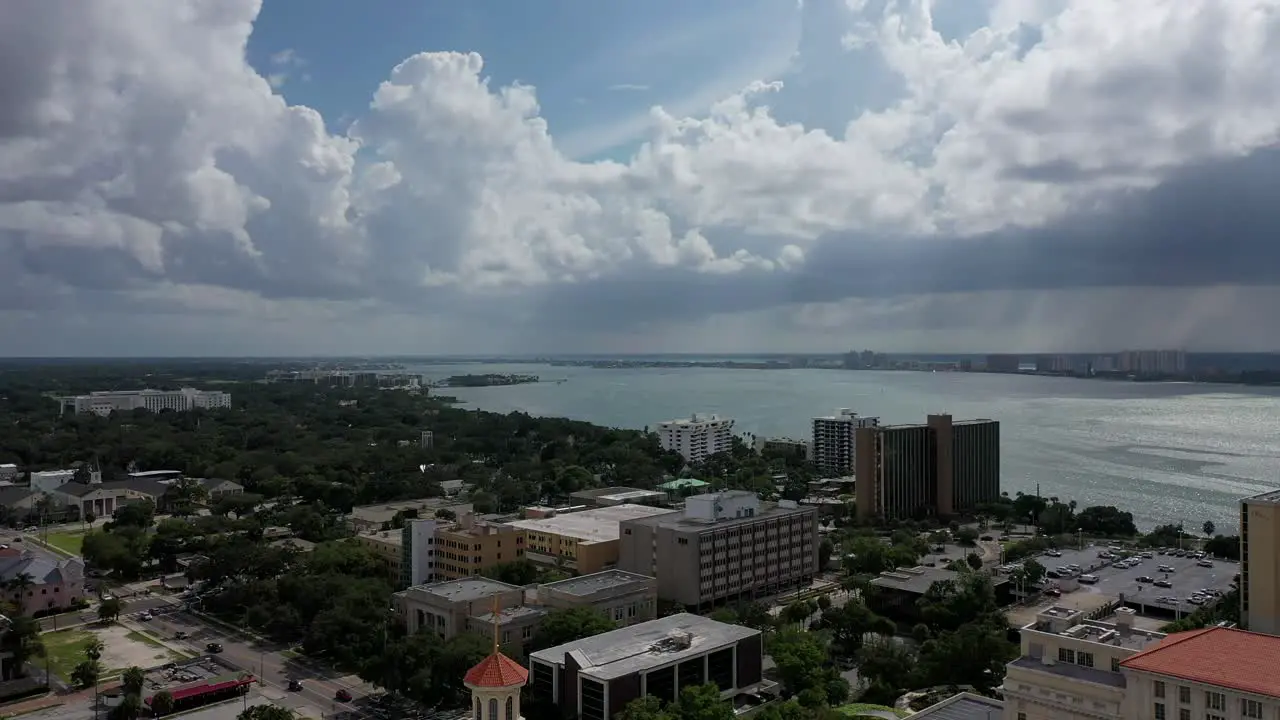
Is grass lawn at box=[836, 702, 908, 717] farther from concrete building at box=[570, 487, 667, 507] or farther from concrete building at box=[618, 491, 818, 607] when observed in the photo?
concrete building at box=[570, 487, 667, 507]

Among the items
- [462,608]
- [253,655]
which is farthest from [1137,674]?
[253,655]

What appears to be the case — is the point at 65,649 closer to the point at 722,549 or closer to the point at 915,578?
the point at 722,549

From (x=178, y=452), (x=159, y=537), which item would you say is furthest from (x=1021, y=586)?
(x=178, y=452)

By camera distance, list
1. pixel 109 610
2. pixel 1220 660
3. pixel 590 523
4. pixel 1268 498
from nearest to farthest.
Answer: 1. pixel 1220 660
2. pixel 1268 498
3. pixel 109 610
4. pixel 590 523

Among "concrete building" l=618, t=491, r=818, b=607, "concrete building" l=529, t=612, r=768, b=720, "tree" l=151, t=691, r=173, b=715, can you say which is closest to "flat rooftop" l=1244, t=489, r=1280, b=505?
"concrete building" l=529, t=612, r=768, b=720

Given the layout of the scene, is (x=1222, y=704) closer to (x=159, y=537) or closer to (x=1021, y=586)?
(x=1021, y=586)

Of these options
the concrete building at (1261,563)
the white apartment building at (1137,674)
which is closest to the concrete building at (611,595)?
the white apartment building at (1137,674)
